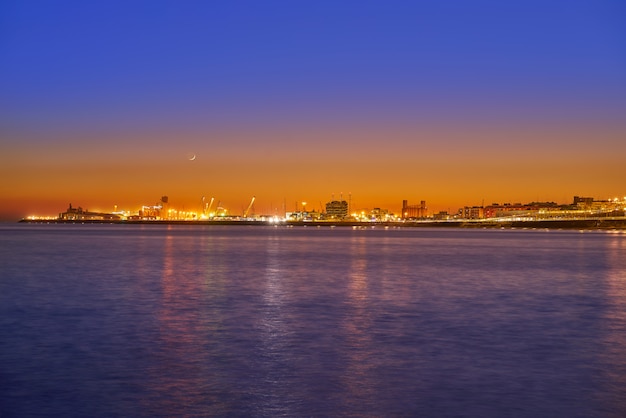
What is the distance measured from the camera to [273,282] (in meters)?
32.6

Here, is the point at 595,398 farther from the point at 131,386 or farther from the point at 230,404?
the point at 131,386

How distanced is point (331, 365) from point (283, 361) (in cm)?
107

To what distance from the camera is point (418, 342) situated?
1614cm

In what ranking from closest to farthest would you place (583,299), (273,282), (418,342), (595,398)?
1. (595,398)
2. (418,342)
3. (583,299)
4. (273,282)

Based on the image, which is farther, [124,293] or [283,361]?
[124,293]

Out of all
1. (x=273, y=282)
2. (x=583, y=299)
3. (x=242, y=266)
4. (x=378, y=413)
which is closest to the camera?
(x=378, y=413)

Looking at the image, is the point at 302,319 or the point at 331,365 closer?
the point at 331,365

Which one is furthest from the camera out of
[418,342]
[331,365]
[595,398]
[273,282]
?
[273,282]

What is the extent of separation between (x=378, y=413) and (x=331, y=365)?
3342mm

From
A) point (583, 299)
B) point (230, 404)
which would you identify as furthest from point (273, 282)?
point (230, 404)

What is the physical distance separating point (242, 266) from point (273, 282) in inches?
453

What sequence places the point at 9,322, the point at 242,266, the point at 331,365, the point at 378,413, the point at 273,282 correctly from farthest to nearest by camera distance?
the point at 242,266, the point at 273,282, the point at 9,322, the point at 331,365, the point at 378,413

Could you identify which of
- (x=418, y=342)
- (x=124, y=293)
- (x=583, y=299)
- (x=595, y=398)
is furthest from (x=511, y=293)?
(x=595, y=398)

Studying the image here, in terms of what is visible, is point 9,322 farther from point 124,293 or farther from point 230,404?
point 230,404
